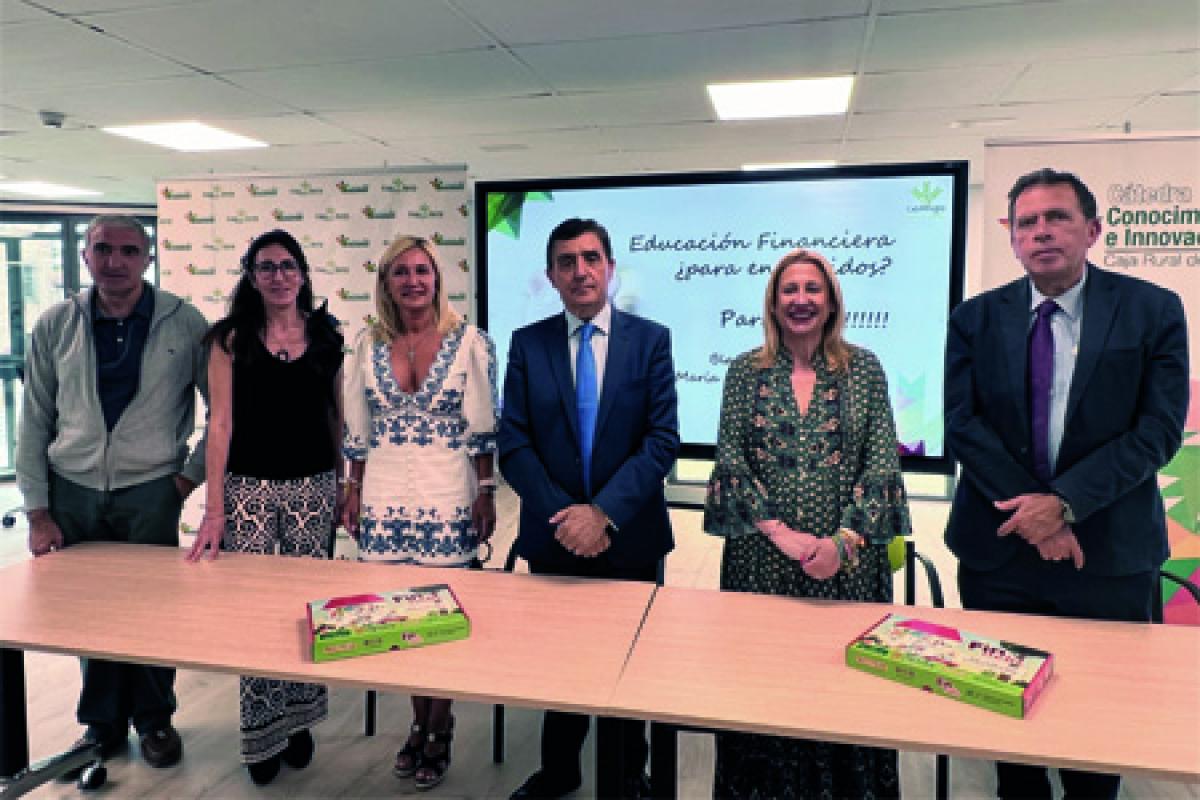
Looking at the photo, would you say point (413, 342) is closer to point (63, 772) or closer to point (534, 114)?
point (63, 772)

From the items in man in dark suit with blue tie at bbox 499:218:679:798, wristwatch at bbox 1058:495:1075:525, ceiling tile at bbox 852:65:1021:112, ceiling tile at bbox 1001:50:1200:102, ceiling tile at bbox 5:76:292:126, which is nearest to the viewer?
wristwatch at bbox 1058:495:1075:525

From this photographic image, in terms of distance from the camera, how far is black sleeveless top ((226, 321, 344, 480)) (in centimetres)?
220

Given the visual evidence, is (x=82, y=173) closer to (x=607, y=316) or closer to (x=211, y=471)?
(x=211, y=471)

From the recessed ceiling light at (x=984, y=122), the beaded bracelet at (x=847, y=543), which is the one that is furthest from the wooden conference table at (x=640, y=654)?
the recessed ceiling light at (x=984, y=122)

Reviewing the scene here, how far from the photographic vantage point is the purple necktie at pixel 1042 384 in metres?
1.81

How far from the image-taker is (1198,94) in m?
4.39

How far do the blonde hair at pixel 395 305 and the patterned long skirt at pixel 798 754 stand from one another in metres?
1.07

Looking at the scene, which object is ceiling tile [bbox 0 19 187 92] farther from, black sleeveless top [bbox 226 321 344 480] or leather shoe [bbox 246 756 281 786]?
leather shoe [bbox 246 756 281 786]

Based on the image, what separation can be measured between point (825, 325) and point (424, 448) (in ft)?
3.76

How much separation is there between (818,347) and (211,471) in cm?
177

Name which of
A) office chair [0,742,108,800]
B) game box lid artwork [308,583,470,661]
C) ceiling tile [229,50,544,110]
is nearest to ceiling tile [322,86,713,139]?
ceiling tile [229,50,544,110]

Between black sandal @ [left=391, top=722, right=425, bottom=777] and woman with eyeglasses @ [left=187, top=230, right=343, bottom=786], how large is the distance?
37 cm

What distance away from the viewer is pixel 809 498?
179cm

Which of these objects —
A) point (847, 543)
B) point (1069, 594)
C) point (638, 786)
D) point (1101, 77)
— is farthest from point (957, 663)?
point (1101, 77)
